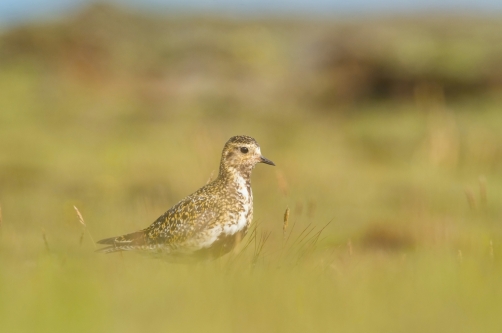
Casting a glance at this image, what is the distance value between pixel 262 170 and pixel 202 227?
11.0 m

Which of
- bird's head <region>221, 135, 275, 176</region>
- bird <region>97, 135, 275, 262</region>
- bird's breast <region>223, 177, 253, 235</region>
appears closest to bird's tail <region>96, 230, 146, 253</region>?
bird <region>97, 135, 275, 262</region>

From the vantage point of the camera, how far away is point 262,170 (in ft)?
56.6

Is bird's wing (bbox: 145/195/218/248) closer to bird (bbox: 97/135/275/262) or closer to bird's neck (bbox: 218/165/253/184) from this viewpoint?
bird (bbox: 97/135/275/262)

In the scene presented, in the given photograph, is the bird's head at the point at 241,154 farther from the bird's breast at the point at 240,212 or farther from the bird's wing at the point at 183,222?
the bird's wing at the point at 183,222

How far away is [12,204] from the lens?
14172 mm

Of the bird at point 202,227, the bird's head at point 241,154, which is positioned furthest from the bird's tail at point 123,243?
the bird's head at point 241,154

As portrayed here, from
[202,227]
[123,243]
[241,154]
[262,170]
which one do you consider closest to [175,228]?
[202,227]

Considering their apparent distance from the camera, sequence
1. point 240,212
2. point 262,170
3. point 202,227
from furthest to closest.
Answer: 1. point 262,170
2. point 240,212
3. point 202,227

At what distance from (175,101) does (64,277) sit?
78.6 feet

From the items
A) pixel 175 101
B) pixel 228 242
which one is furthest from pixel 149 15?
pixel 228 242

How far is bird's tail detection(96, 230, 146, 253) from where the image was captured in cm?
650

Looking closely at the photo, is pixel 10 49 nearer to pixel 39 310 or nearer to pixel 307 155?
pixel 307 155

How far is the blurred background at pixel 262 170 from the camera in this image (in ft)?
15.1

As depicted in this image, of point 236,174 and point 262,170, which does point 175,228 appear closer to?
point 236,174
